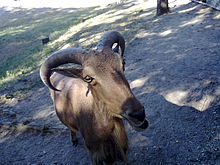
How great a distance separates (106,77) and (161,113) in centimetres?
333

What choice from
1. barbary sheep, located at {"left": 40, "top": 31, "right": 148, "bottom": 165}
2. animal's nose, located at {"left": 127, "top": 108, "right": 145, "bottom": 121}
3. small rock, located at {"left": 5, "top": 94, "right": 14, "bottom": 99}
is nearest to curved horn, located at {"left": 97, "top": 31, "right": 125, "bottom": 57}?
barbary sheep, located at {"left": 40, "top": 31, "right": 148, "bottom": 165}

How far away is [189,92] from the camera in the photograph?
7.05 metres

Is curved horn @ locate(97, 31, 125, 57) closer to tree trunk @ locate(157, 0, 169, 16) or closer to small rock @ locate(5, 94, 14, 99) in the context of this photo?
small rock @ locate(5, 94, 14, 99)

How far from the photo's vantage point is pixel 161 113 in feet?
21.5

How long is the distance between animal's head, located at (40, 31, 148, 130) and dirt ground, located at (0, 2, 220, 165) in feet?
6.92

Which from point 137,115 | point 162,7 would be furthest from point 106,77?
point 162,7

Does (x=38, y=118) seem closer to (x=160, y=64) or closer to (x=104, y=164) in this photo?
(x=104, y=164)

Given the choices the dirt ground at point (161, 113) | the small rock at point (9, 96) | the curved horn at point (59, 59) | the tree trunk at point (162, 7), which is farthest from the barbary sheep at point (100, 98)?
the tree trunk at point (162, 7)

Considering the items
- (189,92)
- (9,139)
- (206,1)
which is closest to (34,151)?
(9,139)

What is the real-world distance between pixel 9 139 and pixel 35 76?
5.95 meters

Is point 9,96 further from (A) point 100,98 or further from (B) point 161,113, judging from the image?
(A) point 100,98

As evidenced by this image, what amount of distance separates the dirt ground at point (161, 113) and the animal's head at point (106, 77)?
2.11m

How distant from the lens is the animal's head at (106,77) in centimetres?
360

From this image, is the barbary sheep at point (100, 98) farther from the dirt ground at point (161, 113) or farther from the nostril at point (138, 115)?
the dirt ground at point (161, 113)
